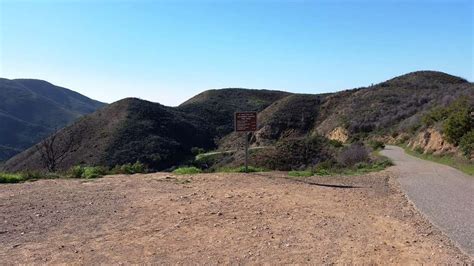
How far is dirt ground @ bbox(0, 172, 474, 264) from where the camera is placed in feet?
21.1

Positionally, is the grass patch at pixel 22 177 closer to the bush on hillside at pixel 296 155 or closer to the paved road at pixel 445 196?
the paved road at pixel 445 196

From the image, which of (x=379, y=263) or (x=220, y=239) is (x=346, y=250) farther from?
(x=220, y=239)

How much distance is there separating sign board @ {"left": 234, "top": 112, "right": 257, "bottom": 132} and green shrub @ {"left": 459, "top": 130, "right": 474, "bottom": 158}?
9149mm

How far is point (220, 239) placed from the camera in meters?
7.27

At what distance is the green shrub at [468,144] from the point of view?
19.2m

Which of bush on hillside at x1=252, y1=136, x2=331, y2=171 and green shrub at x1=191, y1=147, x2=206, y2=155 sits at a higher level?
bush on hillside at x1=252, y1=136, x2=331, y2=171

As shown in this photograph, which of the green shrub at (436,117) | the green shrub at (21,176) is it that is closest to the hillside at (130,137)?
the green shrub at (21,176)

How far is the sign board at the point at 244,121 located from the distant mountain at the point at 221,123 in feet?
78.2

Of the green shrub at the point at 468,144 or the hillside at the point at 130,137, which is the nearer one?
the green shrub at the point at 468,144

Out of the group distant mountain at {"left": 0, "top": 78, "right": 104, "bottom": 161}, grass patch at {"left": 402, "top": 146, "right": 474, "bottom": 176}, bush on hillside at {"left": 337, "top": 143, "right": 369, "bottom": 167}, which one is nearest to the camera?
grass patch at {"left": 402, "top": 146, "right": 474, "bottom": 176}

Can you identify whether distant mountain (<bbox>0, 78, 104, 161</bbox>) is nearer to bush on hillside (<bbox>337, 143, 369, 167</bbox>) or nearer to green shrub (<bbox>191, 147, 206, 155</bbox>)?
green shrub (<bbox>191, 147, 206, 155</bbox>)

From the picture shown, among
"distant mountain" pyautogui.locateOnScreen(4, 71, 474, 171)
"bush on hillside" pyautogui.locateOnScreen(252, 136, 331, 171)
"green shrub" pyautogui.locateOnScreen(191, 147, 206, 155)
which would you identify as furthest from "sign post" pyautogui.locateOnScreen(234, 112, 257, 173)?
"green shrub" pyautogui.locateOnScreen(191, 147, 206, 155)

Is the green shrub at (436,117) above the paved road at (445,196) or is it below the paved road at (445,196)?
above

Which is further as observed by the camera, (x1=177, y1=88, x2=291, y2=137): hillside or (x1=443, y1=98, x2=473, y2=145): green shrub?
(x1=177, y1=88, x2=291, y2=137): hillside
